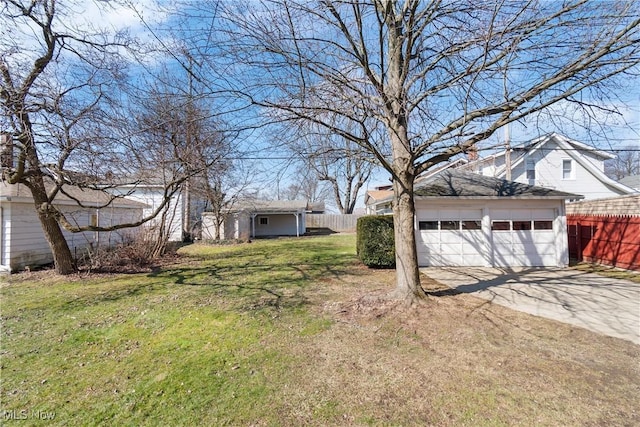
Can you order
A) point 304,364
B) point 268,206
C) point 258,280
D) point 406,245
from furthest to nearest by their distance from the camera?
point 268,206 < point 258,280 < point 406,245 < point 304,364

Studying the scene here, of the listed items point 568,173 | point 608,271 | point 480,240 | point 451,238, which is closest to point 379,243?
point 451,238

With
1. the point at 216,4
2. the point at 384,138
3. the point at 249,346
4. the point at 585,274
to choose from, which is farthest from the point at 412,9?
the point at 585,274

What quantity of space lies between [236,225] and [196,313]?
56.0 feet

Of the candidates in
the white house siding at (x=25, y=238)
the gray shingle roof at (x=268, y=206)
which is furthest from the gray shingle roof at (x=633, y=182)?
the white house siding at (x=25, y=238)

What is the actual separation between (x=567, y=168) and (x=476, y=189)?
12.4m

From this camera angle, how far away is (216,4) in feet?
12.9

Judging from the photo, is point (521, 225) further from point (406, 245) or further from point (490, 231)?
point (406, 245)

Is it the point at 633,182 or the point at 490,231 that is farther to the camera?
the point at 633,182

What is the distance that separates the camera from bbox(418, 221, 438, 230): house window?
9766 millimetres

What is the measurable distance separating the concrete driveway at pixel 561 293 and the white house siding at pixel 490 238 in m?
0.47

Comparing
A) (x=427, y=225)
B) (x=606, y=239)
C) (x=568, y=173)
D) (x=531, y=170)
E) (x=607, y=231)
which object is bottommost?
(x=606, y=239)

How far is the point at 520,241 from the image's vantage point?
9781mm

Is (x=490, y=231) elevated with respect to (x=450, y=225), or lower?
lower

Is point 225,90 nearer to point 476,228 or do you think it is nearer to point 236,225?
point 476,228
